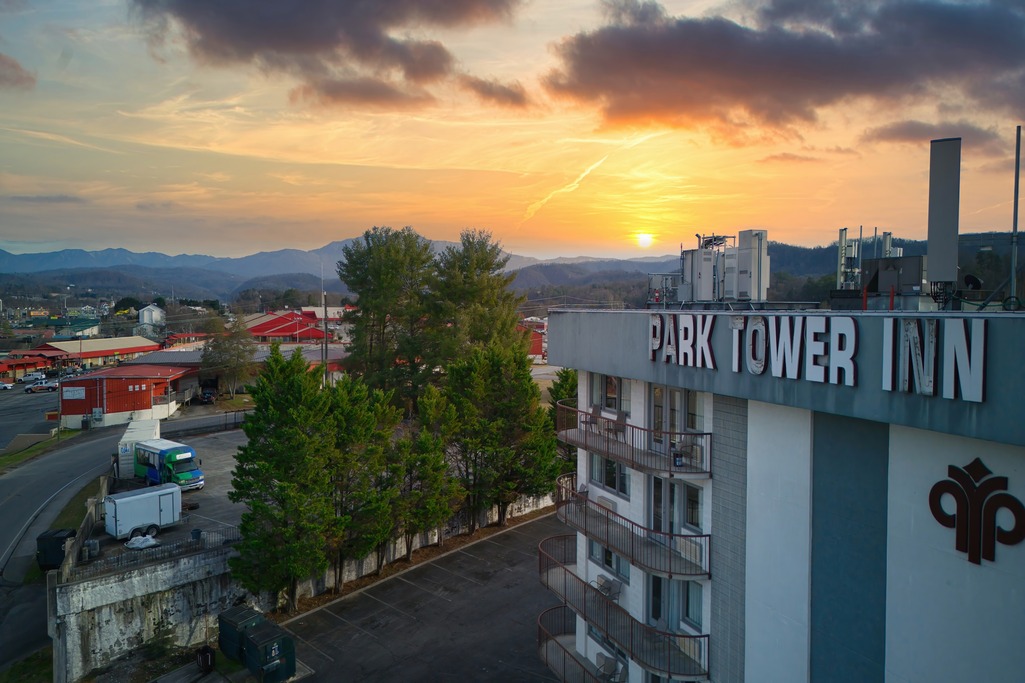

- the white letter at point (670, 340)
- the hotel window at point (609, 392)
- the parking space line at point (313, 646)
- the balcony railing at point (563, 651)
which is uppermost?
the white letter at point (670, 340)

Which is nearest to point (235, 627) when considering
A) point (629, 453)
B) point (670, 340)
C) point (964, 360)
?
point (629, 453)

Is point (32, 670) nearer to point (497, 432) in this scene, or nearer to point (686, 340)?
point (497, 432)

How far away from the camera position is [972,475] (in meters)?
9.05

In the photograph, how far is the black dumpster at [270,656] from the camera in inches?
830

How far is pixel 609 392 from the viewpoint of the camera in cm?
1844

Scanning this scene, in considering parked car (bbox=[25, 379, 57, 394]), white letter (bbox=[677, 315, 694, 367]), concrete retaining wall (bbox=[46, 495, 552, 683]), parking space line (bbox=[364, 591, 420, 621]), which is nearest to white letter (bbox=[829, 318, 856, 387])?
white letter (bbox=[677, 315, 694, 367])

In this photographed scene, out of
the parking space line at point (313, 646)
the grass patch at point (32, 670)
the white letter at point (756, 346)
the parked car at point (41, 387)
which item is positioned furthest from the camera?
the parked car at point (41, 387)

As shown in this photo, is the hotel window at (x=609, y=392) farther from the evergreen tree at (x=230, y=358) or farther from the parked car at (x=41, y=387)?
the parked car at (x=41, y=387)

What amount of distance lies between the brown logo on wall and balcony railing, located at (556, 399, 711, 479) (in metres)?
5.16

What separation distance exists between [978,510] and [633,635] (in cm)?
906

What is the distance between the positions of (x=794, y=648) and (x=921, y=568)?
3.27 metres

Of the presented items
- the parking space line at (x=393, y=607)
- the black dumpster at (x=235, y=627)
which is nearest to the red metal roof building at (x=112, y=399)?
the parking space line at (x=393, y=607)

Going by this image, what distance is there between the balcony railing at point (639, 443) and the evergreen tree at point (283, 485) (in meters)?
11.2

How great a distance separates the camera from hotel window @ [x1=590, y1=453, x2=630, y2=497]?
17.9m
